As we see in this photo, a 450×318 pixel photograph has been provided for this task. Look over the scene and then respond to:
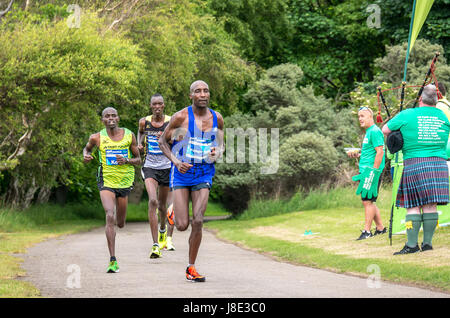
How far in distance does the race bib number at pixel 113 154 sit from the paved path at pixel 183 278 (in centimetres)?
151

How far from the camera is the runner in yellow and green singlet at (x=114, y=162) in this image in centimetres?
1159

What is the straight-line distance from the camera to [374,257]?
38.0 feet

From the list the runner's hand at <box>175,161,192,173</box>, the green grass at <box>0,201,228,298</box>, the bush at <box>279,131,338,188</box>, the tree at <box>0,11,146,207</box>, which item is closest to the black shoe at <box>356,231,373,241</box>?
the runner's hand at <box>175,161,192,173</box>

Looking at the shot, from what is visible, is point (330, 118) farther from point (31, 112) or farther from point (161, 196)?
point (161, 196)

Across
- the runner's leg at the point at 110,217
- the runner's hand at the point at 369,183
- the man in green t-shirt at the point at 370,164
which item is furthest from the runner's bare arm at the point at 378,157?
the runner's leg at the point at 110,217

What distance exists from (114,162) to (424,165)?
444 cm

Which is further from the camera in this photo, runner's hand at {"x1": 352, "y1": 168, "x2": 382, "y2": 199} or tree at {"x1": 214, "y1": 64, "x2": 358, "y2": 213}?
tree at {"x1": 214, "y1": 64, "x2": 358, "y2": 213}

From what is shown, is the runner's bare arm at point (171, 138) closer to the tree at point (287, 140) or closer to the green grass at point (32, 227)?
the green grass at point (32, 227)

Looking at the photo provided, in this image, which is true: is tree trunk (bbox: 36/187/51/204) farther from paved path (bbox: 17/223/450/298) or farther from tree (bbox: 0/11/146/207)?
paved path (bbox: 17/223/450/298)

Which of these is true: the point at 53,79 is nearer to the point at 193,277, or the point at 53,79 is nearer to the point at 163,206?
the point at 163,206

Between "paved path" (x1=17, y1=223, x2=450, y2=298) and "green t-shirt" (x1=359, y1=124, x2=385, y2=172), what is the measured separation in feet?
8.40

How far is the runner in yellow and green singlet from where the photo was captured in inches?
456
